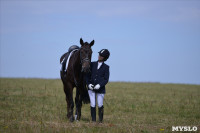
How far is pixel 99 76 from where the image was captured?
8.66 meters

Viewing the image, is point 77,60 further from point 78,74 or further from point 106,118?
point 106,118

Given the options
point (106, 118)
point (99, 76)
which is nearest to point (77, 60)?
point (99, 76)

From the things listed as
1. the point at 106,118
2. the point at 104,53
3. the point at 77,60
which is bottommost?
the point at 106,118

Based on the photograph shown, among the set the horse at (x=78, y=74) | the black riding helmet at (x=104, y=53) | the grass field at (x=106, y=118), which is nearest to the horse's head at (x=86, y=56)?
the horse at (x=78, y=74)

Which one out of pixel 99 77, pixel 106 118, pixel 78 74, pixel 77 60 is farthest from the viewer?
pixel 106 118

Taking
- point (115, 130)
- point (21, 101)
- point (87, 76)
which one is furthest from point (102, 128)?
point (21, 101)

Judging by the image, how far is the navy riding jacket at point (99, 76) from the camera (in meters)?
8.66

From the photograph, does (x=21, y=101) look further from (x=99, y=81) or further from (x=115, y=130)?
(x=115, y=130)

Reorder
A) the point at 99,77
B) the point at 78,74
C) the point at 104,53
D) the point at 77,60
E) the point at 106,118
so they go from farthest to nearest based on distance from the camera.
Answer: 1. the point at 106,118
2. the point at 78,74
3. the point at 77,60
4. the point at 99,77
5. the point at 104,53

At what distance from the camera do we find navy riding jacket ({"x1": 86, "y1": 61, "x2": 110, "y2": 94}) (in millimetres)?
8656

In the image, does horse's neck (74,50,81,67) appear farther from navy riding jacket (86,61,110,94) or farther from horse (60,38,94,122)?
A: navy riding jacket (86,61,110,94)

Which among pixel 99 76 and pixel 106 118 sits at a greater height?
pixel 99 76

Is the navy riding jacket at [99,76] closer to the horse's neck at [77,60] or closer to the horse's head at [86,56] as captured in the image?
the horse's head at [86,56]

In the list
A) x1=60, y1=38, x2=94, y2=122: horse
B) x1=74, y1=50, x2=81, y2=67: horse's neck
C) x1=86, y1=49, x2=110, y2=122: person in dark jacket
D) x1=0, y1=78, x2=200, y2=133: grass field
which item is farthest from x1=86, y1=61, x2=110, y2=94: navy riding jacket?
x1=74, y1=50, x2=81, y2=67: horse's neck
